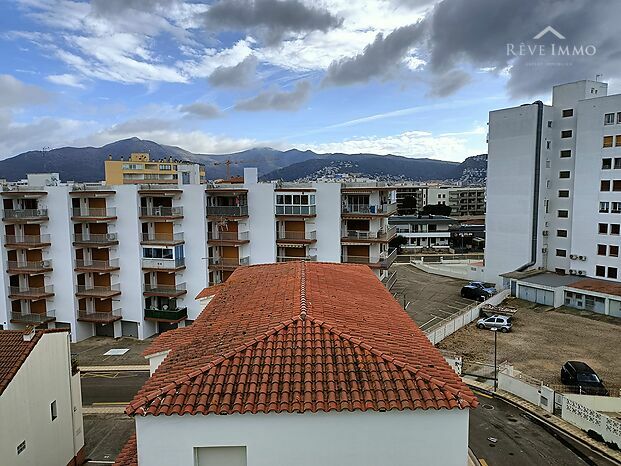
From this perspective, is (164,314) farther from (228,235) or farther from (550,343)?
(550,343)

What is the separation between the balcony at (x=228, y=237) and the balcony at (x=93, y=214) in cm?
833

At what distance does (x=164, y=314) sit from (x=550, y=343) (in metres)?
30.8

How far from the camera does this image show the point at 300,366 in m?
10.1

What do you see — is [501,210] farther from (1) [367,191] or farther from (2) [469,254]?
(2) [469,254]

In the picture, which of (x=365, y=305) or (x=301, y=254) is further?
(x=301, y=254)

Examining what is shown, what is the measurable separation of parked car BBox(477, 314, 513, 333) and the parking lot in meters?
4.13

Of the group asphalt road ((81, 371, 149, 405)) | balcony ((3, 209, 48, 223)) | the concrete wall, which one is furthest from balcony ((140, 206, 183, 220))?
the concrete wall

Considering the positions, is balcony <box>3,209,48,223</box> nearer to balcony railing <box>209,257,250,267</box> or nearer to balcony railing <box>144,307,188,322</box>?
balcony railing <box>144,307,188,322</box>

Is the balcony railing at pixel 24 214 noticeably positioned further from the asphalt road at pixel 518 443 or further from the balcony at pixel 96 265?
the asphalt road at pixel 518 443

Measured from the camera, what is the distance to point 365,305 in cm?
1582

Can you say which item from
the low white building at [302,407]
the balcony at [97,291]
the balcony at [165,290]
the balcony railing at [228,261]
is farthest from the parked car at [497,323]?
the low white building at [302,407]

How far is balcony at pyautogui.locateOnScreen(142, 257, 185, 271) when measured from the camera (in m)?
41.0

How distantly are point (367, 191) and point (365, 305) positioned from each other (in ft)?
89.2

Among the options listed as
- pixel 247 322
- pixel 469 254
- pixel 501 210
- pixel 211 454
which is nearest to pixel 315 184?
pixel 501 210
